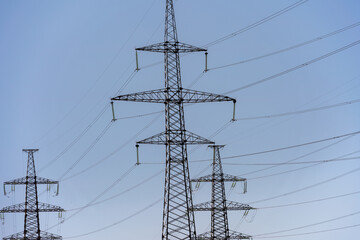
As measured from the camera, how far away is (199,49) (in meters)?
40.4

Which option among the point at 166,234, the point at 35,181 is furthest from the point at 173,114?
the point at 35,181

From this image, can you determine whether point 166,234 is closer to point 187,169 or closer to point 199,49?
point 187,169

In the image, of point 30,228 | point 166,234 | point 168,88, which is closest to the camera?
point 166,234

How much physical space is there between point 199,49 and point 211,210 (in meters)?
16.5

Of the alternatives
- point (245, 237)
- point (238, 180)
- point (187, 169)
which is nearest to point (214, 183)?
point (238, 180)

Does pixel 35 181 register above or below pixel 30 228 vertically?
above

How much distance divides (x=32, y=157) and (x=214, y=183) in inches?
693

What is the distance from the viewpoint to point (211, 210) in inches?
2061

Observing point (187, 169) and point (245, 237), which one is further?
point (245, 237)

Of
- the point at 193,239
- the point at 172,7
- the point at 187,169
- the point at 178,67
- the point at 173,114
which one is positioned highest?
the point at 172,7

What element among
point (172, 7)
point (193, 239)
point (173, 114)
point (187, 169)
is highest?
point (172, 7)

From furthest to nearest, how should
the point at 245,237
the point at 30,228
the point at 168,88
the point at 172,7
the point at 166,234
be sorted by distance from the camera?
the point at 30,228 → the point at 245,237 → the point at 172,7 → the point at 168,88 → the point at 166,234

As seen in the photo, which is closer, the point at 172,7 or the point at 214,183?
the point at 172,7

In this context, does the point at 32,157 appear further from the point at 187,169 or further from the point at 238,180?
the point at 187,169
